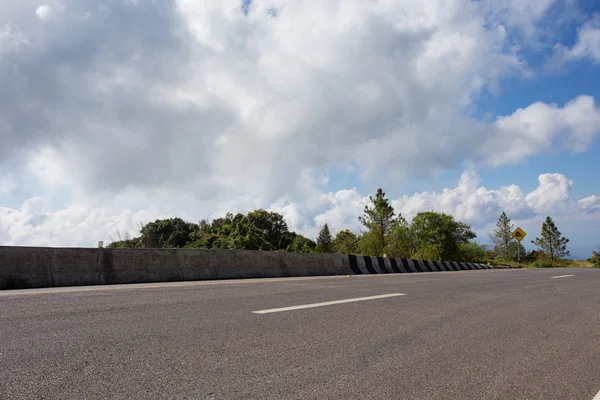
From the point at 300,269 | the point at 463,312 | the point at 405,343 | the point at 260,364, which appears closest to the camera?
the point at 260,364

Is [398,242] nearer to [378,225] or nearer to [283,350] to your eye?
[378,225]

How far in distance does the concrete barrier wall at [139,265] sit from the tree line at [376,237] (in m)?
28.2

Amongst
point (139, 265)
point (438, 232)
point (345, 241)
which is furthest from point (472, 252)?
point (139, 265)

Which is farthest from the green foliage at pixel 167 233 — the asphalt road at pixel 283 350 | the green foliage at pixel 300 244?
the asphalt road at pixel 283 350

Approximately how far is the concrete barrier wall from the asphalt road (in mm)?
2176

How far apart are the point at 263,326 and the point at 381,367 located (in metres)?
1.71

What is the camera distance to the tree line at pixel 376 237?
47500mm

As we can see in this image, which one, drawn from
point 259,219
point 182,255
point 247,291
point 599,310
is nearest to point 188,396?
point 247,291

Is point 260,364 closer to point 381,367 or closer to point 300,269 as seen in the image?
point 381,367

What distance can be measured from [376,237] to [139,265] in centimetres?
3876

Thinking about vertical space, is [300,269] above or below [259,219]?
below

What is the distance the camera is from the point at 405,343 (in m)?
4.49

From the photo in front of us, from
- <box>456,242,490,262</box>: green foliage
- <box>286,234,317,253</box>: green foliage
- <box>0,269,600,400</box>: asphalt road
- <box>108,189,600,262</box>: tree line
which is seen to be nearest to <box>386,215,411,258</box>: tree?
<box>108,189,600,262</box>: tree line

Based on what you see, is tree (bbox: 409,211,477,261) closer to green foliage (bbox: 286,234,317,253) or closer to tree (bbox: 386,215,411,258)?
tree (bbox: 386,215,411,258)
